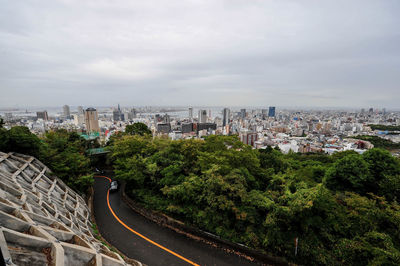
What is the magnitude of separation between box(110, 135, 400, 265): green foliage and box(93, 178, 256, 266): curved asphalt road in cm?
93

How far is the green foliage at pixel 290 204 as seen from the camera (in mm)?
7109

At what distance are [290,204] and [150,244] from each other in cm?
742

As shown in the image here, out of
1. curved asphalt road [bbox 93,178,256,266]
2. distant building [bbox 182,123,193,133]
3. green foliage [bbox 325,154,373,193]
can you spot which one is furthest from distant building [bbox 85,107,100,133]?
green foliage [bbox 325,154,373,193]

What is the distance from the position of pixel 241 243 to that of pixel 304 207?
3675mm

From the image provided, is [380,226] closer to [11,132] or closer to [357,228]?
[357,228]

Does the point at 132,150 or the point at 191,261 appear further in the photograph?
the point at 132,150

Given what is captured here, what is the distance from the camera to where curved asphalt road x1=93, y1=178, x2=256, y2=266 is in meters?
8.05

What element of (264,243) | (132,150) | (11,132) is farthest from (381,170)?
(11,132)

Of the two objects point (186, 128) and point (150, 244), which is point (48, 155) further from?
point (186, 128)

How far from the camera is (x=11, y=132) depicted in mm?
10000

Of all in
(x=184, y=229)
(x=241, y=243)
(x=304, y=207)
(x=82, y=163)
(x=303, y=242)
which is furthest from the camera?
(x=82, y=163)

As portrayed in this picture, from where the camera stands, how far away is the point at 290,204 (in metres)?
7.53

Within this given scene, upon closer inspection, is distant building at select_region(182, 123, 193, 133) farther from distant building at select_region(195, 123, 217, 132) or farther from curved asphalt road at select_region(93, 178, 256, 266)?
curved asphalt road at select_region(93, 178, 256, 266)

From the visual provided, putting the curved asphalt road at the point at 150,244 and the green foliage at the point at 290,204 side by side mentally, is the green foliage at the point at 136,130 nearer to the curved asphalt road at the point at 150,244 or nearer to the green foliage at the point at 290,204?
the green foliage at the point at 290,204
